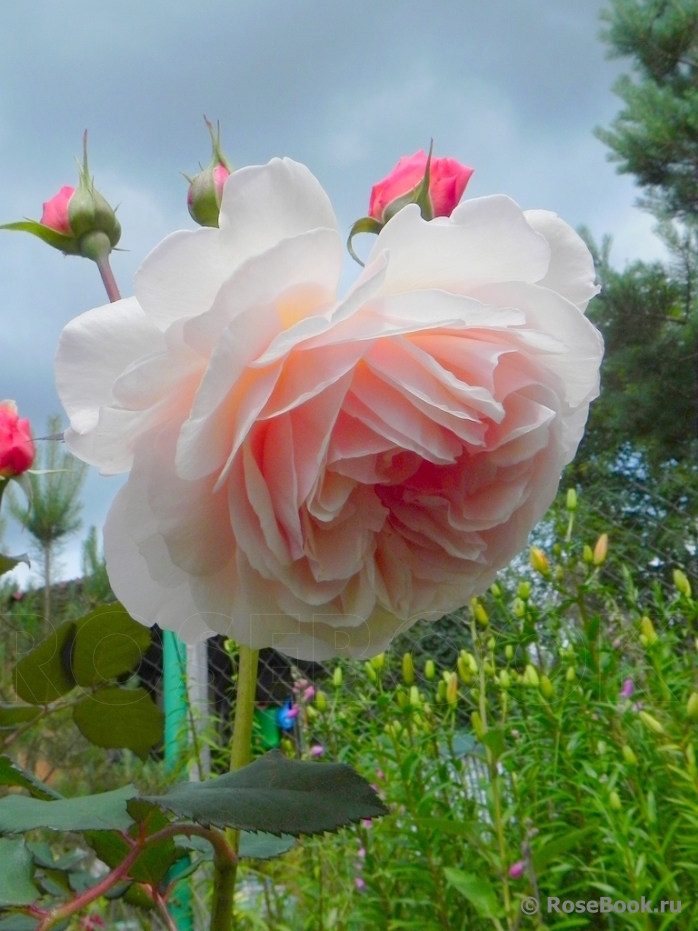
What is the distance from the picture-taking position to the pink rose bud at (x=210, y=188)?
34cm

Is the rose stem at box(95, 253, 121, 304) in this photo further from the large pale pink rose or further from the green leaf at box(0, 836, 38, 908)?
the green leaf at box(0, 836, 38, 908)

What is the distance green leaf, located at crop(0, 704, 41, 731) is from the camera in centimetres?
40

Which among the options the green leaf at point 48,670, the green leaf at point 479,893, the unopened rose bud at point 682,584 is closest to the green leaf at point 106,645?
the green leaf at point 48,670

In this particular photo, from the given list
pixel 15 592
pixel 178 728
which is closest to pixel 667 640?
pixel 178 728

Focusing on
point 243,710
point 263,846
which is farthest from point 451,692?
point 243,710

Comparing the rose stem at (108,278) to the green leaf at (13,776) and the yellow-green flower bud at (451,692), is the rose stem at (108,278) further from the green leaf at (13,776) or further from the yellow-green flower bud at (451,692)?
the yellow-green flower bud at (451,692)

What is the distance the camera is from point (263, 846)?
0.37 m

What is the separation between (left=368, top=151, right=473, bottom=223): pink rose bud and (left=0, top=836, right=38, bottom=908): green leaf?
0.95ft

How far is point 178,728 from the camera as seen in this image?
1.11 meters

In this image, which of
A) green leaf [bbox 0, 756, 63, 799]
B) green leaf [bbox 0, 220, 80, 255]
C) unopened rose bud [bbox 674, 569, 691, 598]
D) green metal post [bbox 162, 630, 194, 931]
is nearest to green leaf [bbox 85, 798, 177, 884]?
green leaf [bbox 0, 756, 63, 799]

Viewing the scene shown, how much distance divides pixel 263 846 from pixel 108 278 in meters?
0.29

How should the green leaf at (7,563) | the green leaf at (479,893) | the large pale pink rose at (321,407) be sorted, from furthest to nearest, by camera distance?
the green leaf at (479,893)
the green leaf at (7,563)
the large pale pink rose at (321,407)

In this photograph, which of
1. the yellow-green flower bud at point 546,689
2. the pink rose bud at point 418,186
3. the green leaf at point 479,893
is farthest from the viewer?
the yellow-green flower bud at point 546,689

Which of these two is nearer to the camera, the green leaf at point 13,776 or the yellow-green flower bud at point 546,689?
the green leaf at point 13,776
